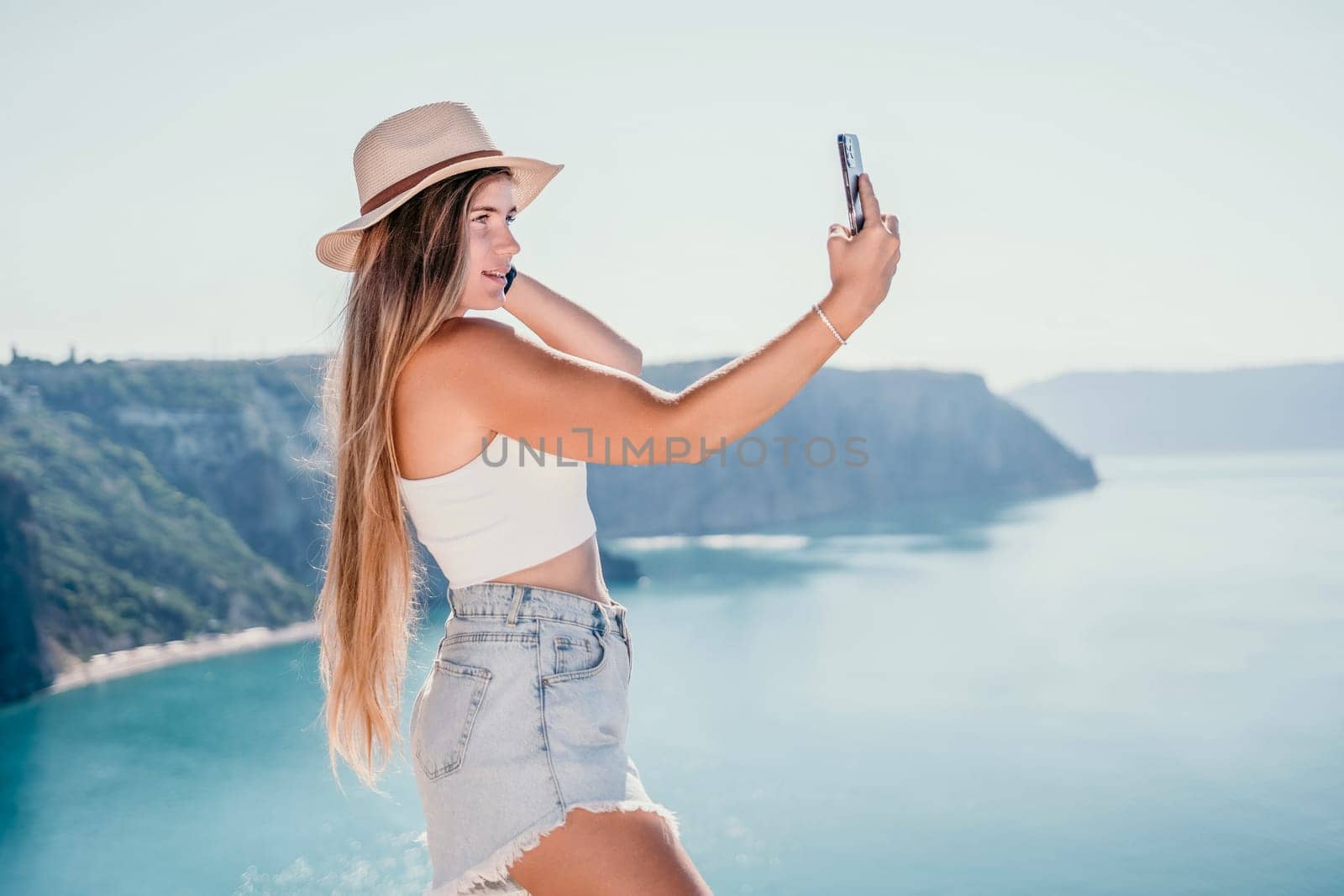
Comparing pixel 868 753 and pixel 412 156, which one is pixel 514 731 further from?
pixel 868 753

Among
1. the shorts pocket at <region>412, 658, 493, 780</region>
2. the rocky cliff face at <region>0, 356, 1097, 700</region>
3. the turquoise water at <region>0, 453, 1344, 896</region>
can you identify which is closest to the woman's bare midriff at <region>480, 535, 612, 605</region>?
the shorts pocket at <region>412, 658, 493, 780</region>

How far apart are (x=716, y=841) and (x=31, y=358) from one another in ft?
101

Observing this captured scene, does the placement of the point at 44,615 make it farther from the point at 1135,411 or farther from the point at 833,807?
the point at 1135,411

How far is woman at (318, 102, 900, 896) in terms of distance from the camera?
126 centimetres

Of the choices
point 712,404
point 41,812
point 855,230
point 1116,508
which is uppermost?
point 855,230

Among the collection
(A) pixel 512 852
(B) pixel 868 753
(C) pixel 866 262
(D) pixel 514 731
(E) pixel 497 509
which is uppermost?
(C) pixel 866 262

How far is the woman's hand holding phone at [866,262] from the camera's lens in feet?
4.05

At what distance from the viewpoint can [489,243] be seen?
1.52 metres

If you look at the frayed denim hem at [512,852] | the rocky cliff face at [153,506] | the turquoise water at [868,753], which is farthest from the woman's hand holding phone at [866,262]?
the rocky cliff face at [153,506]

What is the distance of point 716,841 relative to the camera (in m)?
16.2

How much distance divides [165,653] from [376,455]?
98.1ft

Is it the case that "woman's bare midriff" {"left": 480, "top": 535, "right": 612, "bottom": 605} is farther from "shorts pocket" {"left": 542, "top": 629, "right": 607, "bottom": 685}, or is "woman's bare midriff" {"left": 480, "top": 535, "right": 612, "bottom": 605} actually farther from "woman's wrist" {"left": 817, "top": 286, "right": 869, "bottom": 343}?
"woman's wrist" {"left": 817, "top": 286, "right": 869, "bottom": 343}

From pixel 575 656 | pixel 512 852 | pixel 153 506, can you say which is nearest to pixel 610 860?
pixel 512 852

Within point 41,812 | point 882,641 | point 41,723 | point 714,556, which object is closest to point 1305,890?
point 882,641
